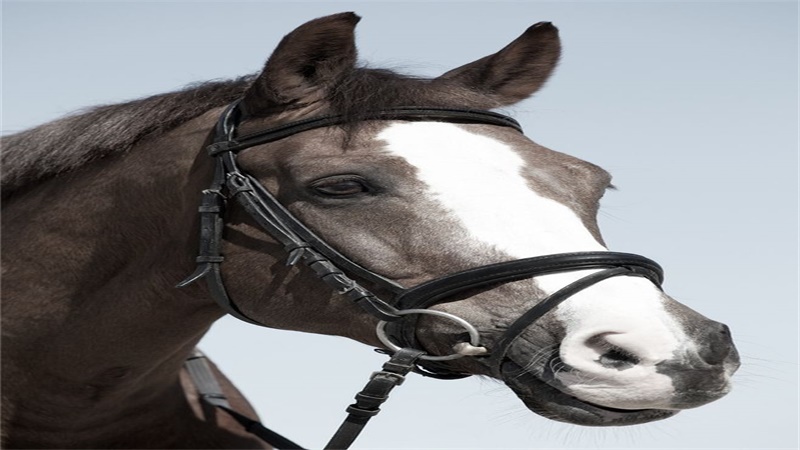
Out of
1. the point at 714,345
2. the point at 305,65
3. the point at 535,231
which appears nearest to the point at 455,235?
the point at 535,231

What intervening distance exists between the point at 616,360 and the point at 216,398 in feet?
8.44

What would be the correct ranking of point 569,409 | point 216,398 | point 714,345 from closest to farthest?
→ point 714,345 → point 569,409 → point 216,398

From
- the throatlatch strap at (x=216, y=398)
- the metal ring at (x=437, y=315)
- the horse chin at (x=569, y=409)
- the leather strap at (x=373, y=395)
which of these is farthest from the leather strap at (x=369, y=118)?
the throatlatch strap at (x=216, y=398)

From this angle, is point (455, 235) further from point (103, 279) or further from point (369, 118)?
point (103, 279)

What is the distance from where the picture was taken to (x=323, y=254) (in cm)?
352

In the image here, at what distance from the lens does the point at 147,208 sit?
4062mm

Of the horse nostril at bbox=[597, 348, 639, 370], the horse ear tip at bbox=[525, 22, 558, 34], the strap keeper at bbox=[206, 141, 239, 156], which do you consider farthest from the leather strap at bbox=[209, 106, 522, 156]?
the horse nostril at bbox=[597, 348, 639, 370]

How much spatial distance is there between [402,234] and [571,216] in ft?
1.87

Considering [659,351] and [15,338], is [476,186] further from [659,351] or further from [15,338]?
[15,338]

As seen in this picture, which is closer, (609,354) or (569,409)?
(609,354)

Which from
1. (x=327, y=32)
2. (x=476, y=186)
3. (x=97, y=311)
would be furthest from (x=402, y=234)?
(x=97, y=311)

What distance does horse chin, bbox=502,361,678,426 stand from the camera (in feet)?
10.00

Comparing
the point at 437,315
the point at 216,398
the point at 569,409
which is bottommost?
the point at 216,398

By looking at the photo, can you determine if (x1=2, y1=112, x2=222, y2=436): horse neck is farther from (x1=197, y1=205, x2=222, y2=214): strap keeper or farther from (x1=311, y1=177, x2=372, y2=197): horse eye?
(x1=311, y1=177, x2=372, y2=197): horse eye
